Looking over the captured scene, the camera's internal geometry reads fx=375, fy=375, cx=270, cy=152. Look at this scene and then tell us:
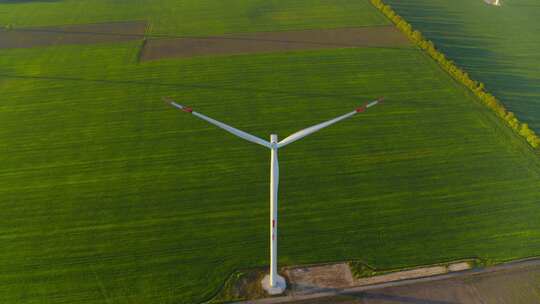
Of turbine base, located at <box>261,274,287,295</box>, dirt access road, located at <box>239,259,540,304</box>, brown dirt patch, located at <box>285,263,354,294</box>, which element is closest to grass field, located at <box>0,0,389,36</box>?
brown dirt patch, located at <box>285,263,354,294</box>

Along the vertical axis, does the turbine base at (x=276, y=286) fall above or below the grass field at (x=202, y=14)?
below

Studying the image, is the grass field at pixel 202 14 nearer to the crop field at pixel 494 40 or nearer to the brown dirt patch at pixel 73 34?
the brown dirt patch at pixel 73 34

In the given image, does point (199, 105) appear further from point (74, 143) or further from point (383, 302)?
point (383, 302)

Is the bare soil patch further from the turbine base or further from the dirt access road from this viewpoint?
the turbine base

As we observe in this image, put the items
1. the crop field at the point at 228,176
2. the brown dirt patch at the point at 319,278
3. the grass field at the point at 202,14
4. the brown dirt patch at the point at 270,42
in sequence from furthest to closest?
1. the grass field at the point at 202,14
2. the brown dirt patch at the point at 270,42
3. the crop field at the point at 228,176
4. the brown dirt patch at the point at 319,278

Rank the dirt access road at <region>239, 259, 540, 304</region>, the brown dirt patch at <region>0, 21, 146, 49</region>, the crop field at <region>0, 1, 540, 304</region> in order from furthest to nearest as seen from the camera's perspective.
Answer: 1. the brown dirt patch at <region>0, 21, 146, 49</region>
2. the crop field at <region>0, 1, 540, 304</region>
3. the dirt access road at <region>239, 259, 540, 304</region>

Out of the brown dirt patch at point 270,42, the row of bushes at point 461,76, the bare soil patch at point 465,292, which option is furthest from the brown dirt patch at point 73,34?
the bare soil patch at point 465,292
